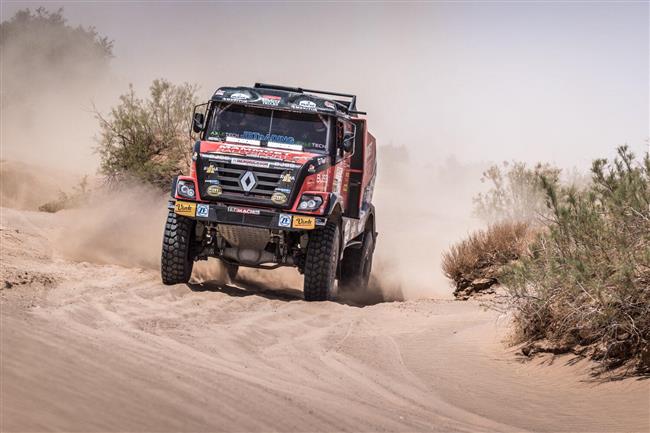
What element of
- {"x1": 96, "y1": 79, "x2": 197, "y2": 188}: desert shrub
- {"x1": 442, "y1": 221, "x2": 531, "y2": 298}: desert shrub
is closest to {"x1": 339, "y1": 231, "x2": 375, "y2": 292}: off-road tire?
{"x1": 442, "y1": 221, "x2": 531, "y2": 298}: desert shrub

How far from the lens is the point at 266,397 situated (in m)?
A: 6.10

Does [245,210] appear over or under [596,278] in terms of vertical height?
over

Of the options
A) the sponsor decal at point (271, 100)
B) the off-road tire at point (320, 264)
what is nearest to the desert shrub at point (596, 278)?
the off-road tire at point (320, 264)

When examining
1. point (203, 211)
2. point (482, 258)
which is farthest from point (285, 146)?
point (482, 258)

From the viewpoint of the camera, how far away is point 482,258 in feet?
47.9

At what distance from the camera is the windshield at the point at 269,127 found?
12.3 metres

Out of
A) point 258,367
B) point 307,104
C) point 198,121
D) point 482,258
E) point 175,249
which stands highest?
point 307,104

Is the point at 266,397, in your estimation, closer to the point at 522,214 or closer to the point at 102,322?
the point at 102,322

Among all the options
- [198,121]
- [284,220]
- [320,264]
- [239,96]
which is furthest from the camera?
[239,96]

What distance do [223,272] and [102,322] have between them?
20.7 ft

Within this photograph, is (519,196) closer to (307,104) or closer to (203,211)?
(307,104)

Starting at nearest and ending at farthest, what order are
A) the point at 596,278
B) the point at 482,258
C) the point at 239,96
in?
the point at 596,278 → the point at 239,96 → the point at 482,258

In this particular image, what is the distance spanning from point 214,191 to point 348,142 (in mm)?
2093

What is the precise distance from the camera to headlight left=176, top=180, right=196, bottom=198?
11.8 meters
